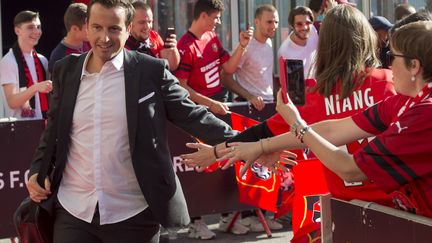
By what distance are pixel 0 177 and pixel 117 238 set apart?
2.93 metres

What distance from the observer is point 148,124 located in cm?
412

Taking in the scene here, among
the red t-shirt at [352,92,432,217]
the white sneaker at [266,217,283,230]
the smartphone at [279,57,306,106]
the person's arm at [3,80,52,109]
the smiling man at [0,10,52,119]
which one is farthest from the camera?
the white sneaker at [266,217,283,230]

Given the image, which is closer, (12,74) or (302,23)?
(12,74)

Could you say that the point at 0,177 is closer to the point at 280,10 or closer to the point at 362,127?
the point at 362,127

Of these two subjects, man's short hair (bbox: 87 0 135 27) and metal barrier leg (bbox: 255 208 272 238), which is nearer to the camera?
man's short hair (bbox: 87 0 135 27)

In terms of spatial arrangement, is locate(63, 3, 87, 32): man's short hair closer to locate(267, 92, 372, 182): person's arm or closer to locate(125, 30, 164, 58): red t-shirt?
locate(125, 30, 164, 58): red t-shirt

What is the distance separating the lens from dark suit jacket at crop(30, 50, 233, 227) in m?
4.08

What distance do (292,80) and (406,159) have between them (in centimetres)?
72

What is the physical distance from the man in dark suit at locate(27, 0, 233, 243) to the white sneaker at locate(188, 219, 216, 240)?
3.54 metres

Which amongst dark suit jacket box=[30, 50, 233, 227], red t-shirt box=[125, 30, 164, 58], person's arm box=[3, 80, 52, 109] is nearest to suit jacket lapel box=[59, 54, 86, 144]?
dark suit jacket box=[30, 50, 233, 227]

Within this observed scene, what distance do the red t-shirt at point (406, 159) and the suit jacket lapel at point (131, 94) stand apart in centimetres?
129

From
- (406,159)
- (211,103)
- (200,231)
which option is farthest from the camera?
(200,231)

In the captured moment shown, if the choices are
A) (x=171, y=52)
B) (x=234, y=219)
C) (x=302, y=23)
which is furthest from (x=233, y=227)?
(x=302, y=23)

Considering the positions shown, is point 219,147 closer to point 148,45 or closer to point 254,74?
point 148,45
